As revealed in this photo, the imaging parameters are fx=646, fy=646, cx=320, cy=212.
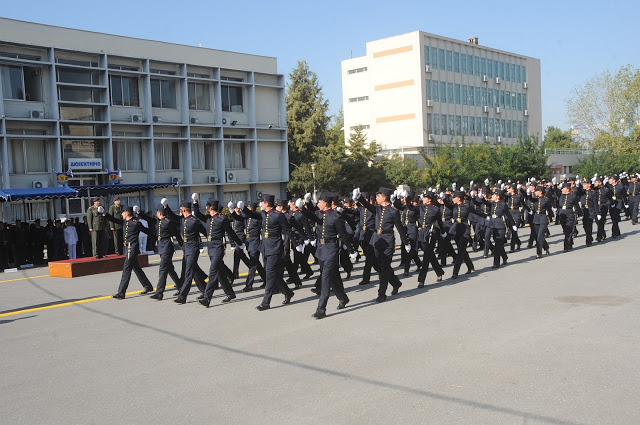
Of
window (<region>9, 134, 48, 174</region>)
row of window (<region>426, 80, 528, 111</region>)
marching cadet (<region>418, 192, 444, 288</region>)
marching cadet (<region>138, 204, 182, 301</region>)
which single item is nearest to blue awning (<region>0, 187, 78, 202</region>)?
window (<region>9, 134, 48, 174</region>)

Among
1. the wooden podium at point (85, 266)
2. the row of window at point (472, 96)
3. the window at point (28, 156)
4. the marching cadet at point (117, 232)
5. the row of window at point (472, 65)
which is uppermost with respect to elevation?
the row of window at point (472, 65)

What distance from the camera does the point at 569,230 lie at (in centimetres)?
1741

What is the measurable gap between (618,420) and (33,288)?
13.6 metres


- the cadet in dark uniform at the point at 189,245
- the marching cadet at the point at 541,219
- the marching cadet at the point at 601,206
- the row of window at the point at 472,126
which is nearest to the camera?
the cadet in dark uniform at the point at 189,245

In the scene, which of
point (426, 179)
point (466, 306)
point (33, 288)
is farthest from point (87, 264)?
point (426, 179)

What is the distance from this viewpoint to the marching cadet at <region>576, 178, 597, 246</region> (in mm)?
18958

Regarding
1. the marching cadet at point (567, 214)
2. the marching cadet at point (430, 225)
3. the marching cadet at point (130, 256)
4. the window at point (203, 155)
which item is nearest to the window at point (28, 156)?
the window at point (203, 155)

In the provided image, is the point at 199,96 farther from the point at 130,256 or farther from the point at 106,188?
the point at 130,256

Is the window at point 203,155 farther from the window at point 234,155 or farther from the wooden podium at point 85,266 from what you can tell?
the wooden podium at point 85,266

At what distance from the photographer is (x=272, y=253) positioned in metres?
11.3

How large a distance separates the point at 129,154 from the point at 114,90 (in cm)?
342

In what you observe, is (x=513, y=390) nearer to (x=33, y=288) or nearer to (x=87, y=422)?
(x=87, y=422)

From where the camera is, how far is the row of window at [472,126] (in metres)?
60.1

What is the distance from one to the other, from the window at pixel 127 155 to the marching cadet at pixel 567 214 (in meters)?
23.5
